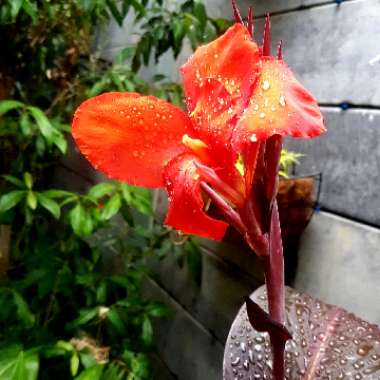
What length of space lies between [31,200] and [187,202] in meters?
0.82

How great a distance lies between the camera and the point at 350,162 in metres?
0.95

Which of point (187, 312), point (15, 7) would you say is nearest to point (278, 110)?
point (15, 7)

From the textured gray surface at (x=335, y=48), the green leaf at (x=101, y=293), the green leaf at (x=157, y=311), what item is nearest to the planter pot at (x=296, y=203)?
the textured gray surface at (x=335, y=48)

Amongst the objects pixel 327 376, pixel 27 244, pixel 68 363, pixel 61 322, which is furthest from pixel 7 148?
pixel 327 376

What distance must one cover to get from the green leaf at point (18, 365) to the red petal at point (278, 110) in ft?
2.63

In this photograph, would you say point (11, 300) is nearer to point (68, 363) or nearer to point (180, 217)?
point (68, 363)

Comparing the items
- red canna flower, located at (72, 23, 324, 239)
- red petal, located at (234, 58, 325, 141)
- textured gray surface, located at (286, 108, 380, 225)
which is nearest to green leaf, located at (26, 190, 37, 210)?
textured gray surface, located at (286, 108, 380, 225)

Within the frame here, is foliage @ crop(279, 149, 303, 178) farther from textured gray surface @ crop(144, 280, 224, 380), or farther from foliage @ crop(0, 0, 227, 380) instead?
textured gray surface @ crop(144, 280, 224, 380)

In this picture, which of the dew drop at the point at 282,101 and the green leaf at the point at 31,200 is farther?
the green leaf at the point at 31,200

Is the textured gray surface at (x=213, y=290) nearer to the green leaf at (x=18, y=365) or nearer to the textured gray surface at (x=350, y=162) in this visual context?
the textured gray surface at (x=350, y=162)

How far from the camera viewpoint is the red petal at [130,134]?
41 centimetres

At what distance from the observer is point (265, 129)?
33 cm

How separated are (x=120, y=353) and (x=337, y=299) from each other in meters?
0.63

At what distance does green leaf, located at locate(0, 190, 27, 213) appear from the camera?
1104 mm
